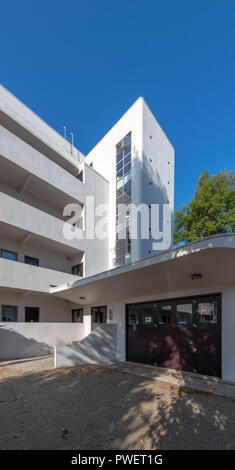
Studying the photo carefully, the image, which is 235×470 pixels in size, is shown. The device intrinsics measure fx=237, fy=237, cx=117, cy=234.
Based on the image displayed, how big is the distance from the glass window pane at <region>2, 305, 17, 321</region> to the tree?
13.4 metres

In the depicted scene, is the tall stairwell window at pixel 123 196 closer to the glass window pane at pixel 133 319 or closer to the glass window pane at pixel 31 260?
the glass window pane at pixel 31 260

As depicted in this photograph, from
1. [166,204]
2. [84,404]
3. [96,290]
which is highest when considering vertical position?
[166,204]

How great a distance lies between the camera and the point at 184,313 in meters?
7.95

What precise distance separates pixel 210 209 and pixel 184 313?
40.6ft

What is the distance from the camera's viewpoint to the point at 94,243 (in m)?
17.2

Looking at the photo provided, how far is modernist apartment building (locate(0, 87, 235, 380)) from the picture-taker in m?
7.04

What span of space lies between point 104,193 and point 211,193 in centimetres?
858

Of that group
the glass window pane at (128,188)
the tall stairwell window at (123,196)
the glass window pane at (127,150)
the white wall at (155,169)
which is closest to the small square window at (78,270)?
the tall stairwell window at (123,196)

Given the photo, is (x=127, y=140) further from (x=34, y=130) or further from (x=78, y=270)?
(x=78, y=270)

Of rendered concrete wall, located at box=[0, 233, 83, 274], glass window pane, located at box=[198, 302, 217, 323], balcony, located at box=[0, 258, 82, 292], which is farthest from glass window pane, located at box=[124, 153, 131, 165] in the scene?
glass window pane, located at box=[198, 302, 217, 323]

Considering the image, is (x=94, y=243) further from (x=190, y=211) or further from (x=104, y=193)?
(x=190, y=211)

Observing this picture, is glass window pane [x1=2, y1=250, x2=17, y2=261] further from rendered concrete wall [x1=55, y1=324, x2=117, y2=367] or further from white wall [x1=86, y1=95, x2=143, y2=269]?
rendered concrete wall [x1=55, y1=324, x2=117, y2=367]

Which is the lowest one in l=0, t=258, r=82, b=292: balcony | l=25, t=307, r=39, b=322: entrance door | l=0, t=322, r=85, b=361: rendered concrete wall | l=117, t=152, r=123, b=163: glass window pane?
l=0, t=322, r=85, b=361: rendered concrete wall
